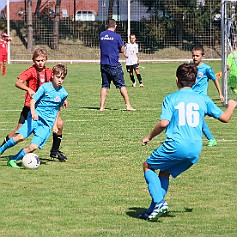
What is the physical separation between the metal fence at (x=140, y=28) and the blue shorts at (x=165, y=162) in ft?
Result: 118

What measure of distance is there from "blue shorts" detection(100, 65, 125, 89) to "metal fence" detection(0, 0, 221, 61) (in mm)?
25503

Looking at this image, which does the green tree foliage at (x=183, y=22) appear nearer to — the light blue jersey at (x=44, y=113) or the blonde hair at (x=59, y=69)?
the light blue jersey at (x=44, y=113)

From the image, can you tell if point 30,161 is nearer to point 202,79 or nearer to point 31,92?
point 31,92

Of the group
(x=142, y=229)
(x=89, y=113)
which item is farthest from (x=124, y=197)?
(x=89, y=113)

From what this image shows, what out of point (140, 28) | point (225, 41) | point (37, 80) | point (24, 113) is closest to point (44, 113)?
point (37, 80)

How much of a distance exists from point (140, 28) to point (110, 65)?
26853 mm

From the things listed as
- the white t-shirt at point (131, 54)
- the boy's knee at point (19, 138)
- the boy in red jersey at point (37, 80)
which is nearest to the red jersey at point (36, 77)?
the boy in red jersey at point (37, 80)

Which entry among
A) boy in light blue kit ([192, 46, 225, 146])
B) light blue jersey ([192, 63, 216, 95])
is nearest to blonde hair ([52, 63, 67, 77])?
boy in light blue kit ([192, 46, 225, 146])

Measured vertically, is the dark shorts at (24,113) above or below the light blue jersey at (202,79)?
below

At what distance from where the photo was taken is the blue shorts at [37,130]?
9.87 metres

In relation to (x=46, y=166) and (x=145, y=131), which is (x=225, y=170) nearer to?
(x=46, y=166)

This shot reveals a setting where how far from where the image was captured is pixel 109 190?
8391mm

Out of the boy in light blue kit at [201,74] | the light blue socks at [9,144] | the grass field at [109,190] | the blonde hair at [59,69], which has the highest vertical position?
the blonde hair at [59,69]

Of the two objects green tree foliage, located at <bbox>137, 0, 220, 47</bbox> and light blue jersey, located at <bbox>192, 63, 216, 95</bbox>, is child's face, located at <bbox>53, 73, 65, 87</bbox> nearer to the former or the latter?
light blue jersey, located at <bbox>192, 63, 216, 95</bbox>
